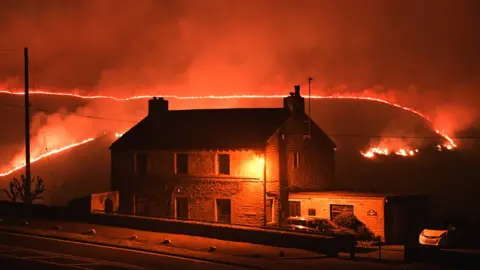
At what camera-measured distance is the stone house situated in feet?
144

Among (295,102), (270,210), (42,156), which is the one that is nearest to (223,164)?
(270,210)

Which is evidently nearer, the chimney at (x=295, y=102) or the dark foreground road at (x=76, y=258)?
the dark foreground road at (x=76, y=258)

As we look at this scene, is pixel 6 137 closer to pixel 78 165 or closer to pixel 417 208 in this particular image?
pixel 78 165

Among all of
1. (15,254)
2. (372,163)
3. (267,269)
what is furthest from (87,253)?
(372,163)

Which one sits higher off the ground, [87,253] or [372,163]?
[372,163]

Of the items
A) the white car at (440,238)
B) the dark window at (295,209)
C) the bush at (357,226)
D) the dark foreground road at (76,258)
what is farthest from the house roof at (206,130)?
the dark foreground road at (76,258)

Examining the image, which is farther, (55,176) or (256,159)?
(55,176)

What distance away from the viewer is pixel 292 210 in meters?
44.6

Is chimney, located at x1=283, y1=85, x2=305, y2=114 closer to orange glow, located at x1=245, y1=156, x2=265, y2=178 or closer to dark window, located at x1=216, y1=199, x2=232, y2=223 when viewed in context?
orange glow, located at x1=245, y1=156, x2=265, y2=178

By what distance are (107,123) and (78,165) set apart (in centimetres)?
608

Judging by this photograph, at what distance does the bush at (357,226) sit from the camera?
1521 inches

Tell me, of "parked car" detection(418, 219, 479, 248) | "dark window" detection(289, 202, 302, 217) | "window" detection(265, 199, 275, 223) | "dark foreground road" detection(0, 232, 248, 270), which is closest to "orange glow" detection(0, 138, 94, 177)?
"window" detection(265, 199, 275, 223)

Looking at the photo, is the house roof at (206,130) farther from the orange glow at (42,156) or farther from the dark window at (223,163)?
the orange glow at (42,156)

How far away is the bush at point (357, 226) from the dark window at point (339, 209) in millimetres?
1476
